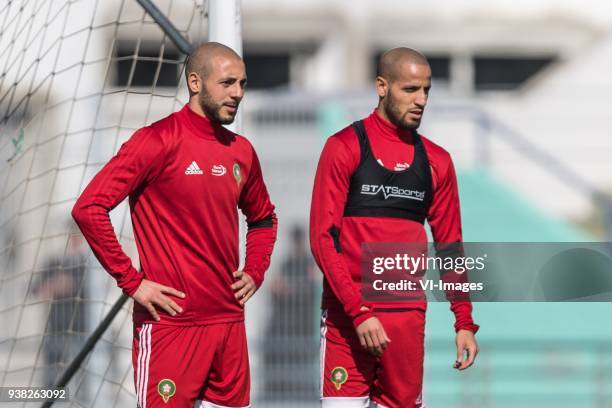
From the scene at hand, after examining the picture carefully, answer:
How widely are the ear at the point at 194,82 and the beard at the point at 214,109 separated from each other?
0.10 feet

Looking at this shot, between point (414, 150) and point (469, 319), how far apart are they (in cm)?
66

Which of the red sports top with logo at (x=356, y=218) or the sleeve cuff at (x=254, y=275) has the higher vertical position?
the red sports top with logo at (x=356, y=218)

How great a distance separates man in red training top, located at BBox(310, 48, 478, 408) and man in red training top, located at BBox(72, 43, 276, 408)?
336mm

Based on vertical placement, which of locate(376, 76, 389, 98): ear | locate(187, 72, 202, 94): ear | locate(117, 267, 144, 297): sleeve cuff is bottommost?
locate(117, 267, 144, 297): sleeve cuff

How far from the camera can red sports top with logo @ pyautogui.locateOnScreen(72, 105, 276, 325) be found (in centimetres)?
423

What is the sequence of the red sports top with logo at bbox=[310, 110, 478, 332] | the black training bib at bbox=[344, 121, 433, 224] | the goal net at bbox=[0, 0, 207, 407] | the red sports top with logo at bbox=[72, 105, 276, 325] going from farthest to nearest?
the goal net at bbox=[0, 0, 207, 407]
the black training bib at bbox=[344, 121, 433, 224]
the red sports top with logo at bbox=[310, 110, 478, 332]
the red sports top with logo at bbox=[72, 105, 276, 325]

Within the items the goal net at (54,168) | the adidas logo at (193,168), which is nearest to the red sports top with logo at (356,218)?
the adidas logo at (193,168)

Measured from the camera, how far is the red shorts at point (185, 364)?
4281 mm

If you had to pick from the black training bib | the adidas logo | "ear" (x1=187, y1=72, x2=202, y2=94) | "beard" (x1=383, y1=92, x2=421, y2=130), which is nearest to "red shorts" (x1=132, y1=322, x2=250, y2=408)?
the adidas logo

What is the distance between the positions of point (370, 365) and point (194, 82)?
1.20 m

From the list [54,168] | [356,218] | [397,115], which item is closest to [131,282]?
[356,218]

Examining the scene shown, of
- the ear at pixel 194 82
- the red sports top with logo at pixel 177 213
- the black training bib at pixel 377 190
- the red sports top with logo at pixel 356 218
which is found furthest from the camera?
the black training bib at pixel 377 190

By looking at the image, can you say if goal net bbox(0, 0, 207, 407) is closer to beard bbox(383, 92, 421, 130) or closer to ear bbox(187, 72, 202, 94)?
ear bbox(187, 72, 202, 94)

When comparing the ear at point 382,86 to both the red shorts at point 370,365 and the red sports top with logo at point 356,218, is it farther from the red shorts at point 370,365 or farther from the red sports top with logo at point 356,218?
the red shorts at point 370,365
